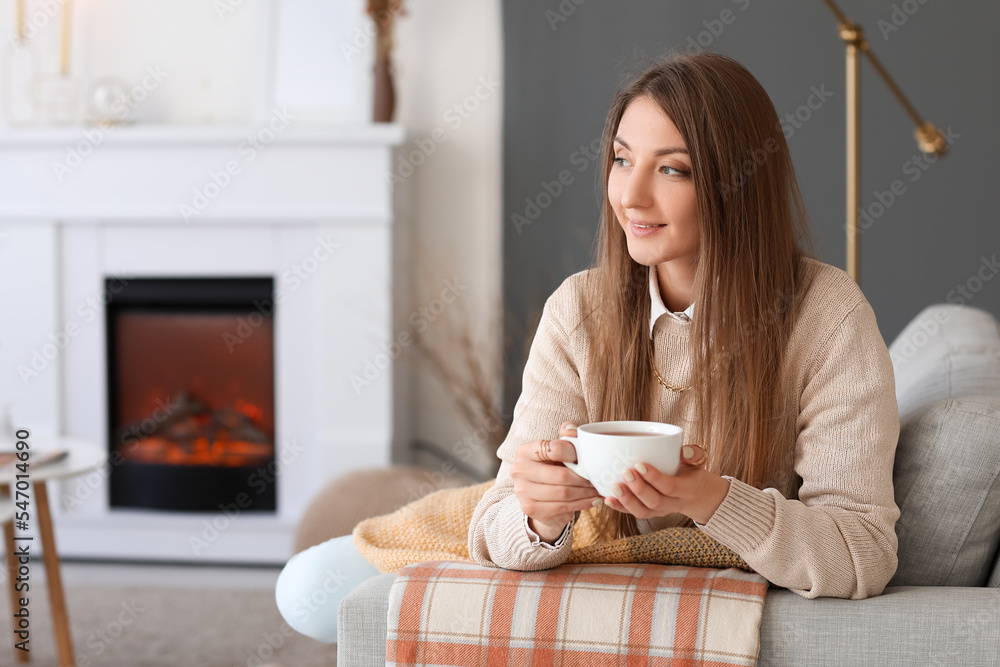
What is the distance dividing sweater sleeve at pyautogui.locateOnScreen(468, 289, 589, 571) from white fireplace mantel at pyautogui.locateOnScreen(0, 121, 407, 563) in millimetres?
1870

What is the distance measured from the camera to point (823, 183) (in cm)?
295

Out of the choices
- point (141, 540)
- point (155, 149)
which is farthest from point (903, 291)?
point (141, 540)

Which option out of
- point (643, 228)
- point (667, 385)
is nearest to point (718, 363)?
point (667, 385)

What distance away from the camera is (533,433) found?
49.3 inches

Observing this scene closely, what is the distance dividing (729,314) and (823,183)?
1.92m

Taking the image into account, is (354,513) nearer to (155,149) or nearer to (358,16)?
(155,149)

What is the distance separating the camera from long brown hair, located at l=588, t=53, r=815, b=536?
118cm

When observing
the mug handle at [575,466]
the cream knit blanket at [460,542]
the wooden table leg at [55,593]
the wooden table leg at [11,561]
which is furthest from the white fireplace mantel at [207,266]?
the mug handle at [575,466]

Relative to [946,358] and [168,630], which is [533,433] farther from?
[168,630]

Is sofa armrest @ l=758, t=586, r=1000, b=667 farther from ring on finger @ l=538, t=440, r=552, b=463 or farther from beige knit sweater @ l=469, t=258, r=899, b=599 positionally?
ring on finger @ l=538, t=440, r=552, b=463

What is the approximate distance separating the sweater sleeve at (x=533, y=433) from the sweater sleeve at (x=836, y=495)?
210 mm

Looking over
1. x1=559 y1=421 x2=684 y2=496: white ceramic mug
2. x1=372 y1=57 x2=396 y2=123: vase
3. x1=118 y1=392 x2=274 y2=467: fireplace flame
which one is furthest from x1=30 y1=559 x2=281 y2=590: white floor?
x1=559 y1=421 x2=684 y2=496: white ceramic mug

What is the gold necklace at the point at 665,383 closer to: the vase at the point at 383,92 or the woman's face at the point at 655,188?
the woman's face at the point at 655,188

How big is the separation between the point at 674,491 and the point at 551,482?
0.13 m
